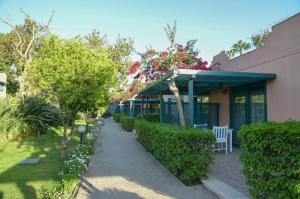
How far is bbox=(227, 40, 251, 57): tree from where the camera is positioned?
1208 centimetres

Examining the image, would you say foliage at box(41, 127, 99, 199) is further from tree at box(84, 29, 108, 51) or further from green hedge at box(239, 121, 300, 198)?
tree at box(84, 29, 108, 51)

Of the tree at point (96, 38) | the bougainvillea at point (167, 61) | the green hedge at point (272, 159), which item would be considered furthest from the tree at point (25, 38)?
the green hedge at point (272, 159)

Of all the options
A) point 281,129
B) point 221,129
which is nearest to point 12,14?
point 221,129

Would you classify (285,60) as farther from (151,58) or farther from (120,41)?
(120,41)

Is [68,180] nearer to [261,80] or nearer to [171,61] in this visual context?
[171,61]

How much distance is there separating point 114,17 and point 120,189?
8812 millimetres

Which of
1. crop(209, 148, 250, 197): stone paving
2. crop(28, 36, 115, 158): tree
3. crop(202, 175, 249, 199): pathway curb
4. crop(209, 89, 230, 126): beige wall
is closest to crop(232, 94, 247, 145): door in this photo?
crop(209, 89, 230, 126): beige wall

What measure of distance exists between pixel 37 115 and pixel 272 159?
43.8ft

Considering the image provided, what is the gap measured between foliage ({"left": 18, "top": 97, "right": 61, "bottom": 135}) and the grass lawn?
62.1 inches

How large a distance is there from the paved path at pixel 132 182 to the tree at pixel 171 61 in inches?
101

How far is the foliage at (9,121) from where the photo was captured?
44.3 feet

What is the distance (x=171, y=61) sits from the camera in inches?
440

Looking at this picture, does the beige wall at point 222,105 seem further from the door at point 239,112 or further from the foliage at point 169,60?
the foliage at point 169,60

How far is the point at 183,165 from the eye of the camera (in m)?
6.52
